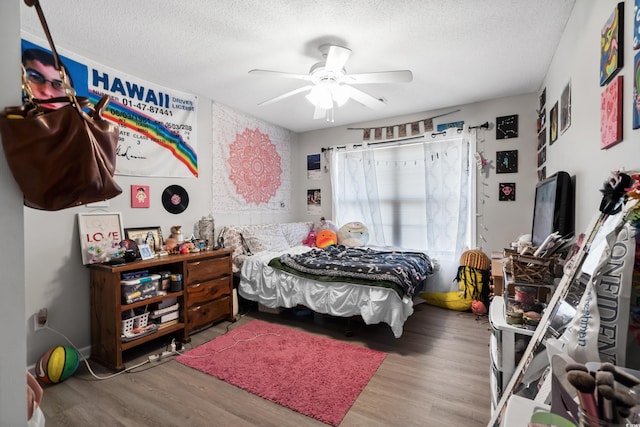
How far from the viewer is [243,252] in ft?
11.2

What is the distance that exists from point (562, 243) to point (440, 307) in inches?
90.6

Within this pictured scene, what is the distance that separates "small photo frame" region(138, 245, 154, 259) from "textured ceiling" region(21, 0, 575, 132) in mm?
1645

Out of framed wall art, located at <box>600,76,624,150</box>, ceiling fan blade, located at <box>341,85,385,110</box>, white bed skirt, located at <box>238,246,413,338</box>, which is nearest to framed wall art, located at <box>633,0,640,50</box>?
framed wall art, located at <box>600,76,624,150</box>

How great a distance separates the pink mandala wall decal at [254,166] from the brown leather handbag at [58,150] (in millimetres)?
3023

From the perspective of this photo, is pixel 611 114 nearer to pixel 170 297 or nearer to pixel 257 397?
pixel 257 397

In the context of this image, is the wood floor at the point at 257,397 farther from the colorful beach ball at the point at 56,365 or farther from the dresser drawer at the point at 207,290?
the dresser drawer at the point at 207,290

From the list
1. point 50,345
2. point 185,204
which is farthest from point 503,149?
point 50,345

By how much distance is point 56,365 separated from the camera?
1925mm

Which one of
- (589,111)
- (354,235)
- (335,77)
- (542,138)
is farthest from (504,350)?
(354,235)

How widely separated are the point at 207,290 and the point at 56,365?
113cm

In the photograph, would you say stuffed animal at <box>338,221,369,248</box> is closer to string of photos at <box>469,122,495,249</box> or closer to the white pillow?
the white pillow

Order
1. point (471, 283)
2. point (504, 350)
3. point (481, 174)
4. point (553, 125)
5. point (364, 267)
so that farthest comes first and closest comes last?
point (481, 174)
point (471, 283)
point (364, 267)
point (553, 125)
point (504, 350)

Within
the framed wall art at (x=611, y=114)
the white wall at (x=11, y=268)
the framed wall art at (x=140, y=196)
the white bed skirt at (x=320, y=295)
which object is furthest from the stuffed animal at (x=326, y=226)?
the white wall at (x=11, y=268)

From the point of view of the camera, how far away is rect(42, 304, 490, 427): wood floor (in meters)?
1.61
